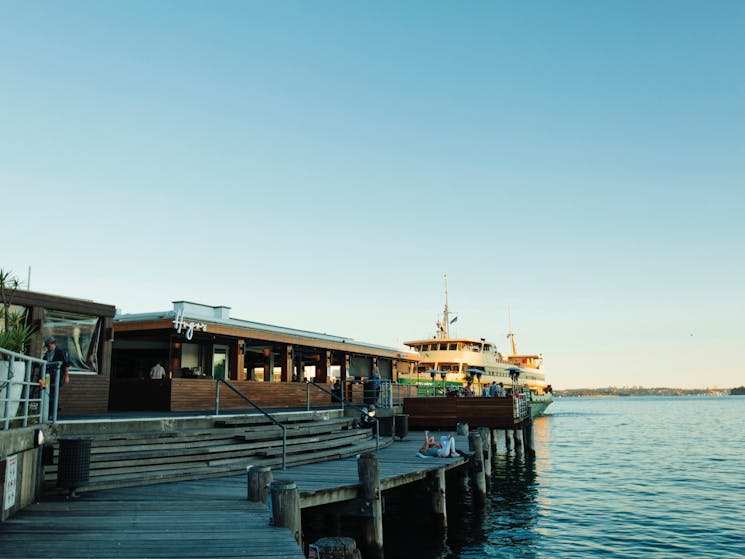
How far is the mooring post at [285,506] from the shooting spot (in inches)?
348

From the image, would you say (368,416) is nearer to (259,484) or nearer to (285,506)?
(259,484)

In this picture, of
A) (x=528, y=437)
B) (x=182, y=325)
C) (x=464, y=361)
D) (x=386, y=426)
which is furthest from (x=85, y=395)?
(x=464, y=361)

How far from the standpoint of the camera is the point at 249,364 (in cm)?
3022

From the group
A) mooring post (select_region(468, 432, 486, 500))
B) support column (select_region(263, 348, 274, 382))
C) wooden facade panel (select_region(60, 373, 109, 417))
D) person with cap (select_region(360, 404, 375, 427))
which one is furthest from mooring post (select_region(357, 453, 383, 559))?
support column (select_region(263, 348, 274, 382))

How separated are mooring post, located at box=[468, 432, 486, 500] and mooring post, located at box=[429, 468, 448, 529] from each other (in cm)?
259

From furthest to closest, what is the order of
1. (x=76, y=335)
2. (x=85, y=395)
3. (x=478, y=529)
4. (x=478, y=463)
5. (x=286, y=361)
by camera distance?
(x=286, y=361)
(x=478, y=463)
(x=76, y=335)
(x=85, y=395)
(x=478, y=529)

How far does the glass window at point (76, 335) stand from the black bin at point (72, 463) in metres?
8.21

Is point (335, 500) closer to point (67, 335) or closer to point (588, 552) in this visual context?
point (588, 552)

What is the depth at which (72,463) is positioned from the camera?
34.9 feet

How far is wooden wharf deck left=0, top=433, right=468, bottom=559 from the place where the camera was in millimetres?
7754

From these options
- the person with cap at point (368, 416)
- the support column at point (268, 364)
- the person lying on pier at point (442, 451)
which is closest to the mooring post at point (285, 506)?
the person with cap at point (368, 416)

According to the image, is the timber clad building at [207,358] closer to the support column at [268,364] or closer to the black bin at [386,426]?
the support column at [268,364]

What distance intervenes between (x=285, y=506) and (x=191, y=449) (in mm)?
5430

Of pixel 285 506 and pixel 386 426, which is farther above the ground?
pixel 386 426
